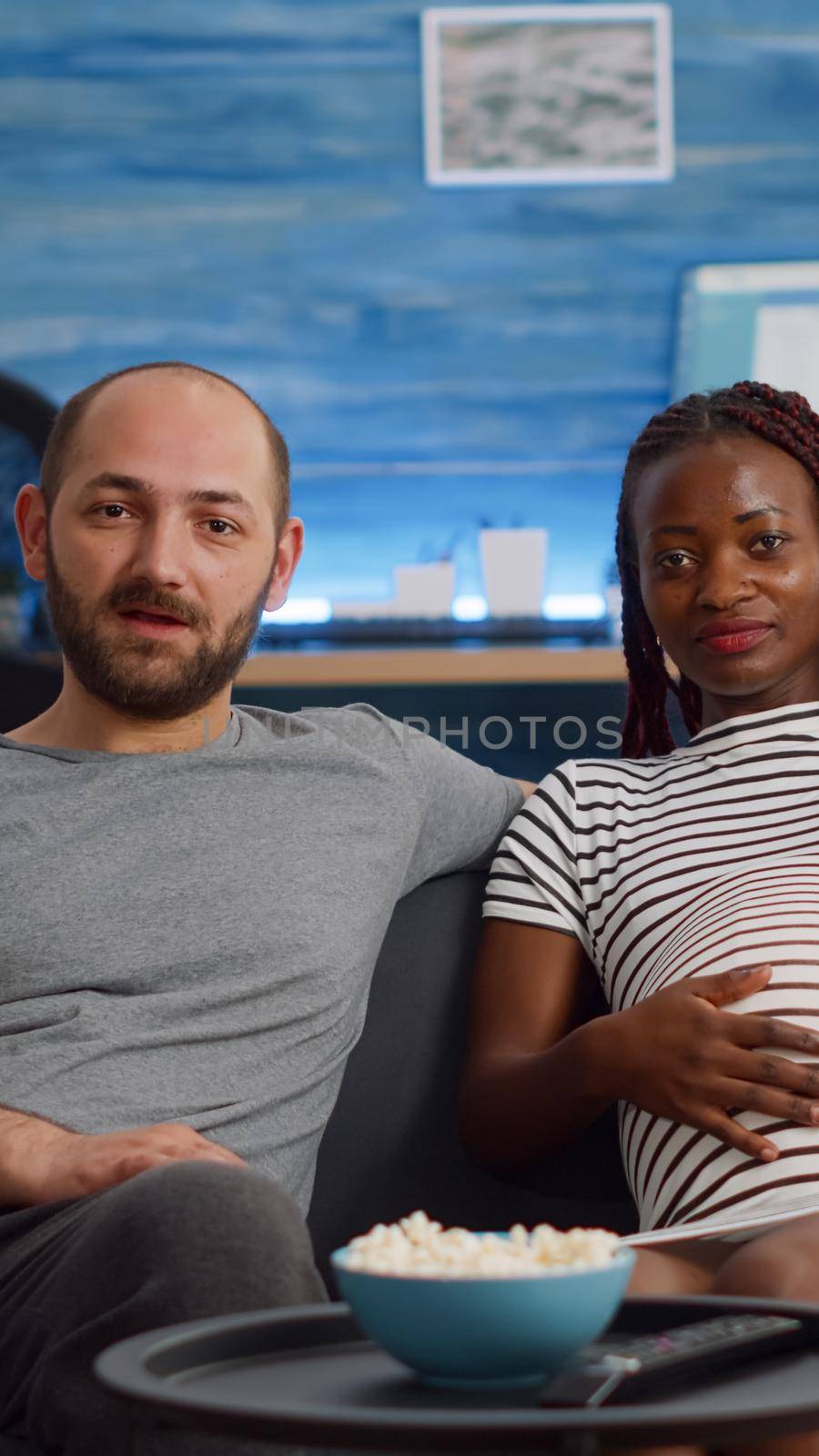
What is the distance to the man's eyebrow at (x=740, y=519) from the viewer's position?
1396mm

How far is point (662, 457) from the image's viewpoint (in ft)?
4.83

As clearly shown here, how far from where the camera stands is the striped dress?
1134 mm

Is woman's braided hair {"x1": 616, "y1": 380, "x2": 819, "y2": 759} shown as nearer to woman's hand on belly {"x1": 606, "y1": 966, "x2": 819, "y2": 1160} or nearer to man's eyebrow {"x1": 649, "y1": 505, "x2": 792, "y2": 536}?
man's eyebrow {"x1": 649, "y1": 505, "x2": 792, "y2": 536}

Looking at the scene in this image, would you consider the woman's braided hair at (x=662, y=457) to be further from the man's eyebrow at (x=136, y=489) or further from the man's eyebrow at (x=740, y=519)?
the man's eyebrow at (x=136, y=489)

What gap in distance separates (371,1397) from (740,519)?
0.95 meters

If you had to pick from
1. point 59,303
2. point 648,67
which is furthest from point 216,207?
point 648,67

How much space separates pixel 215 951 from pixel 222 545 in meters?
0.36

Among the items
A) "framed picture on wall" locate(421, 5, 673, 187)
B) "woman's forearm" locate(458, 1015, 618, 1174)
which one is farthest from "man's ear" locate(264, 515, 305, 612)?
"framed picture on wall" locate(421, 5, 673, 187)

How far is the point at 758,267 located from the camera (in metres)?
3.55

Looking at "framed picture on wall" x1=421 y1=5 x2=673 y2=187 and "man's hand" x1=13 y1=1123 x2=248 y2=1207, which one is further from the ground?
"framed picture on wall" x1=421 y1=5 x2=673 y2=187

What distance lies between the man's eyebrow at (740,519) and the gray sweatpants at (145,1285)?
0.76m

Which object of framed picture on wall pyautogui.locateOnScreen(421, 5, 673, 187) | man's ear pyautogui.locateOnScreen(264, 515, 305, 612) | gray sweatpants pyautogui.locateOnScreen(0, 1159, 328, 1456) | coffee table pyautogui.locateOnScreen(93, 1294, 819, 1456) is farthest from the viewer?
framed picture on wall pyautogui.locateOnScreen(421, 5, 673, 187)

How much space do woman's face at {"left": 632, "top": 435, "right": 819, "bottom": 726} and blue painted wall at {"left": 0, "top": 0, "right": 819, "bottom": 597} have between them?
7.96 feet

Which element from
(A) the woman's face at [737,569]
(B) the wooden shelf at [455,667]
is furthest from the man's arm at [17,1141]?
(B) the wooden shelf at [455,667]
